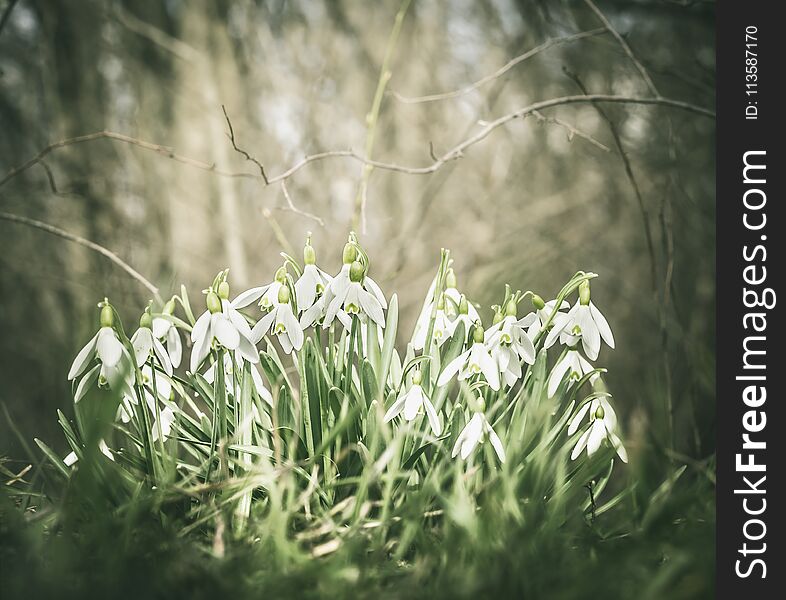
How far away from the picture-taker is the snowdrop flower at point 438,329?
1293mm

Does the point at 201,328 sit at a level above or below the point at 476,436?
above

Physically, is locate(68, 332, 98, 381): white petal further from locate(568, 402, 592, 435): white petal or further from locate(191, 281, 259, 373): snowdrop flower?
locate(568, 402, 592, 435): white petal

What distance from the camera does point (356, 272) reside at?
3.68 feet

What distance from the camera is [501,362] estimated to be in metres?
1.16

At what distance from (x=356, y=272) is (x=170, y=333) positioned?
36 cm

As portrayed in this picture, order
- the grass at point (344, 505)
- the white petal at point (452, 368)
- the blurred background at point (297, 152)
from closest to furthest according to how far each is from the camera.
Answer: the grass at point (344, 505)
the white petal at point (452, 368)
the blurred background at point (297, 152)

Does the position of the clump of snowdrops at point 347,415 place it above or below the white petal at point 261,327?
below

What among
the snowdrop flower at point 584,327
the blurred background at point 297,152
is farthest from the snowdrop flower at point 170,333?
the blurred background at point 297,152

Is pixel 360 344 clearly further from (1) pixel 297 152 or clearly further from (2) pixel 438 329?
(1) pixel 297 152

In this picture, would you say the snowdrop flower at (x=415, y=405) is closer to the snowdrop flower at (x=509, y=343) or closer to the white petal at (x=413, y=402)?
the white petal at (x=413, y=402)

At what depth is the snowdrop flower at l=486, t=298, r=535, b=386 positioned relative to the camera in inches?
45.7

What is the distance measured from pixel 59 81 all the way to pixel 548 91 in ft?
11.1

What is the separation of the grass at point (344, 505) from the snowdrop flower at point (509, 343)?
0.02 meters

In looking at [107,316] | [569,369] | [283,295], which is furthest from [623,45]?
[107,316]
